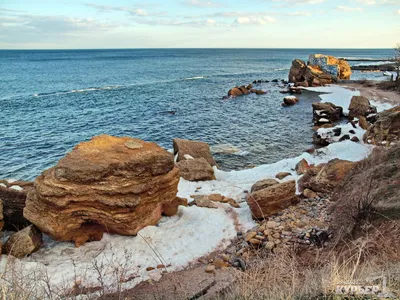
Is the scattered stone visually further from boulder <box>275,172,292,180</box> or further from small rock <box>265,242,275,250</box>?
small rock <box>265,242,275,250</box>

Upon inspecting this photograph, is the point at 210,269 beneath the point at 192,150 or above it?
beneath

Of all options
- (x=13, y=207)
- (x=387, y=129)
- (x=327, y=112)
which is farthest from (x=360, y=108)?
(x=13, y=207)

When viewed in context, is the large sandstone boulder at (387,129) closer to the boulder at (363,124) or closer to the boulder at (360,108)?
the boulder at (363,124)

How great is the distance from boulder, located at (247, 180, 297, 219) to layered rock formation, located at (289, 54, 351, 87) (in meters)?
50.0

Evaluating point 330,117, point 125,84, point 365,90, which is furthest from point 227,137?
point 125,84

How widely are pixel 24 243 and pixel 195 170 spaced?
9223 mm

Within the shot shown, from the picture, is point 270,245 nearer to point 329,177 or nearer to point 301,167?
point 329,177

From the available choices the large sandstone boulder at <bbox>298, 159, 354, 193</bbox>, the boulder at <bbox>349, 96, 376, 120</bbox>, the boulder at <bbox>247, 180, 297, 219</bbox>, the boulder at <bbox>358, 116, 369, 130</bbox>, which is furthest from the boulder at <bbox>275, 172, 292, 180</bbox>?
the boulder at <bbox>349, 96, 376, 120</bbox>

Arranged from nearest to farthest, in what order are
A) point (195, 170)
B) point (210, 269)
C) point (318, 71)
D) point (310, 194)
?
point (210, 269), point (310, 194), point (195, 170), point (318, 71)

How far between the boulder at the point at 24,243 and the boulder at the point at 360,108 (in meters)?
31.2

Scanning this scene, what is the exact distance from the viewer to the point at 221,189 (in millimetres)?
16531

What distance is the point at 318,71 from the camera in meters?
62.2

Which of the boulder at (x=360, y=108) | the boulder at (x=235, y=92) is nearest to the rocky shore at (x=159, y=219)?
the boulder at (x=360, y=108)

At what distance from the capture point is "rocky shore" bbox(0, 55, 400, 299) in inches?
361
